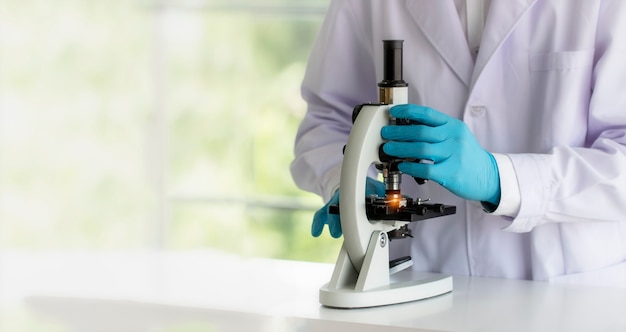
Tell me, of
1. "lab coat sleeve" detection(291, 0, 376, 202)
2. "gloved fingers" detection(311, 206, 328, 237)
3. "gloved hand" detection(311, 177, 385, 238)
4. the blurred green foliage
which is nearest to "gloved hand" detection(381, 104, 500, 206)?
"gloved hand" detection(311, 177, 385, 238)

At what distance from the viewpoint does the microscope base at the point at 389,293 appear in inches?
57.9

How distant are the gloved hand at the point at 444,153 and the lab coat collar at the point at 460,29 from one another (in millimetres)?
243

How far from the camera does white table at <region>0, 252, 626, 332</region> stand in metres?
1.39

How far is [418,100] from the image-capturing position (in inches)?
74.6

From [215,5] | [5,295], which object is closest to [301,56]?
[215,5]

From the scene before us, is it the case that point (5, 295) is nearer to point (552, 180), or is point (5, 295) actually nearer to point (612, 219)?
point (552, 180)

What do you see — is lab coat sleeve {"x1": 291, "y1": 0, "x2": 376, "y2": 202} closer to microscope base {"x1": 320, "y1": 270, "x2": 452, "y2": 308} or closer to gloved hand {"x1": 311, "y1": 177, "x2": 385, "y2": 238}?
gloved hand {"x1": 311, "y1": 177, "x2": 385, "y2": 238}

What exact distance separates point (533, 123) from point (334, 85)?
0.47m

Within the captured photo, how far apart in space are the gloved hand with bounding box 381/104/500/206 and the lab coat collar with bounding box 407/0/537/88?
0.24 metres

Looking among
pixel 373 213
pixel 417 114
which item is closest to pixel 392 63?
pixel 417 114

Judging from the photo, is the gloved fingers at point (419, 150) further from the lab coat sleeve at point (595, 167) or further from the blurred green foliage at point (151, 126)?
the blurred green foliage at point (151, 126)

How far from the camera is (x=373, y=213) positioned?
1505mm

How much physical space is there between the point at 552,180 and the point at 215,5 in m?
3.79

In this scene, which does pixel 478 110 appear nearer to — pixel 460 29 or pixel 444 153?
pixel 460 29
